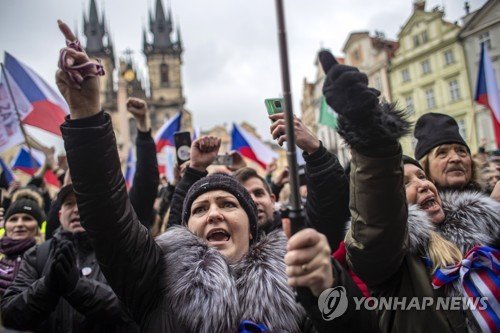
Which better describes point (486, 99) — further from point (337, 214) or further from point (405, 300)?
point (405, 300)

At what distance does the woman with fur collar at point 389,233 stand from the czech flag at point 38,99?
15.7 feet

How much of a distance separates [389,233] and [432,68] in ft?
87.2

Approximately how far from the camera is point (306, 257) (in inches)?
48.3

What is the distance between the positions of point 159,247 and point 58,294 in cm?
78

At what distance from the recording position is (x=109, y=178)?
1.69 meters

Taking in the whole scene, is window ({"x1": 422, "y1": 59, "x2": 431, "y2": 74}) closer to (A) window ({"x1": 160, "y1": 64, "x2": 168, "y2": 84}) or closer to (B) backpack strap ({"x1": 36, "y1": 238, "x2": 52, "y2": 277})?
(B) backpack strap ({"x1": 36, "y1": 238, "x2": 52, "y2": 277})

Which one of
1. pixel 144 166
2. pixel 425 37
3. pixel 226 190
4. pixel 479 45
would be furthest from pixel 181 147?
pixel 425 37

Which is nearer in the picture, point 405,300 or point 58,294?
point 405,300

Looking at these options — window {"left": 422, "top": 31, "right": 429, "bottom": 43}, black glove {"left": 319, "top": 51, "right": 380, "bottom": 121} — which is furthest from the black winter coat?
window {"left": 422, "top": 31, "right": 429, "bottom": 43}

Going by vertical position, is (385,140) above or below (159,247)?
above

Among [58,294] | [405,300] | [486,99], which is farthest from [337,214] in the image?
[486,99]

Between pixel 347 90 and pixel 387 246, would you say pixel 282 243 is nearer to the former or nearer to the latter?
pixel 387 246

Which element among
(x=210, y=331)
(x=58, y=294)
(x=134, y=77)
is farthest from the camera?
(x=134, y=77)

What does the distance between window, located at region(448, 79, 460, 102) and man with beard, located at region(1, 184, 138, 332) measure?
25.0 meters
